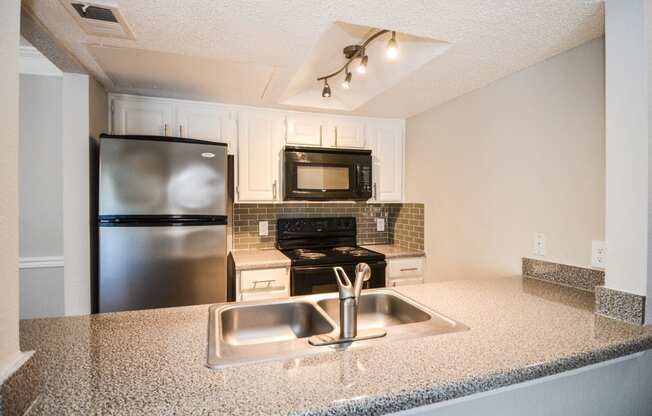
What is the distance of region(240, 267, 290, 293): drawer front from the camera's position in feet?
7.94

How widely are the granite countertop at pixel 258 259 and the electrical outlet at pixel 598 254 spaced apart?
5.89ft

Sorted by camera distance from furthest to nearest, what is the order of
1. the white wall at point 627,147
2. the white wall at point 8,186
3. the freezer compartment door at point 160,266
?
the freezer compartment door at point 160,266 < the white wall at point 627,147 < the white wall at point 8,186

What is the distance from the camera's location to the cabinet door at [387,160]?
9.98ft

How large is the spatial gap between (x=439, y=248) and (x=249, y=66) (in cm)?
188

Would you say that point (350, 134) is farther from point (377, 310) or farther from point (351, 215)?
point (377, 310)

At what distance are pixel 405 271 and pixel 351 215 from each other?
788 millimetres

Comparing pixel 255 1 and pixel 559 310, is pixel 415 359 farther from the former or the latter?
pixel 255 1

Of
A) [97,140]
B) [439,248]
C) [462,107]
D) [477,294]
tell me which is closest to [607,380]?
[477,294]

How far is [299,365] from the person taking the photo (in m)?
0.90

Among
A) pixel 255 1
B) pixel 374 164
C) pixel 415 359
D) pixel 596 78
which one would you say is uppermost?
pixel 255 1

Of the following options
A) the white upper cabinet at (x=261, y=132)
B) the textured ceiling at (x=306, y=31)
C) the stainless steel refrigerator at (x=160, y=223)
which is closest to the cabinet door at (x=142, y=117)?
the white upper cabinet at (x=261, y=132)

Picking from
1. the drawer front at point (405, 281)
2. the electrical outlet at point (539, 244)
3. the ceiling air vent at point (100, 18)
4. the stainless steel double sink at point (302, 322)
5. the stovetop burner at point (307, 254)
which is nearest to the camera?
the stainless steel double sink at point (302, 322)

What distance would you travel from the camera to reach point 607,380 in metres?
1.21

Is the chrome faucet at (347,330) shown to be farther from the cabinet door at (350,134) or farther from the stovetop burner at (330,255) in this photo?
the cabinet door at (350,134)
